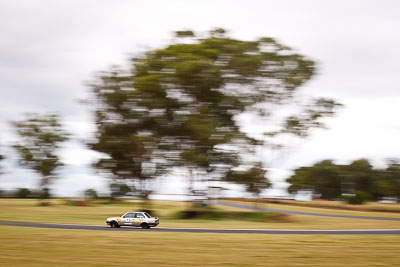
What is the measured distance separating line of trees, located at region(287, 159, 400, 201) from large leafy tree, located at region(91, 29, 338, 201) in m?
95.2

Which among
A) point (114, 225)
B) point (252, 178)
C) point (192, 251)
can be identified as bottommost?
point (192, 251)

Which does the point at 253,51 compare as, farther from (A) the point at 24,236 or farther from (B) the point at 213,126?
(A) the point at 24,236

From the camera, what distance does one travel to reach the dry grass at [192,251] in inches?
655

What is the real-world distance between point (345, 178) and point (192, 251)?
143 metres

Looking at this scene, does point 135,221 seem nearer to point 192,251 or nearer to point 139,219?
point 139,219

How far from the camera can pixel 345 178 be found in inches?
6043

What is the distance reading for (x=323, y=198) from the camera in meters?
166

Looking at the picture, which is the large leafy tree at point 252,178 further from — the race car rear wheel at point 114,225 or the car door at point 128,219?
the race car rear wheel at point 114,225

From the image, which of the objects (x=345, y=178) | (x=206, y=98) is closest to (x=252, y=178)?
(x=206, y=98)

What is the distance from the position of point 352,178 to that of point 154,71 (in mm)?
117555

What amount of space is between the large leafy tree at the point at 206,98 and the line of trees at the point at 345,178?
9516cm

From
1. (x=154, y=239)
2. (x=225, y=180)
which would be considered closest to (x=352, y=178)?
(x=225, y=180)

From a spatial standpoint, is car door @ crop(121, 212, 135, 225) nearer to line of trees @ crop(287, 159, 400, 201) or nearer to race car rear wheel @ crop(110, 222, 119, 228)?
race car rear wheel @ crop(110, 222, 119, 228)

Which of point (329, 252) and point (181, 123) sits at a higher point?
point (181, 123)
